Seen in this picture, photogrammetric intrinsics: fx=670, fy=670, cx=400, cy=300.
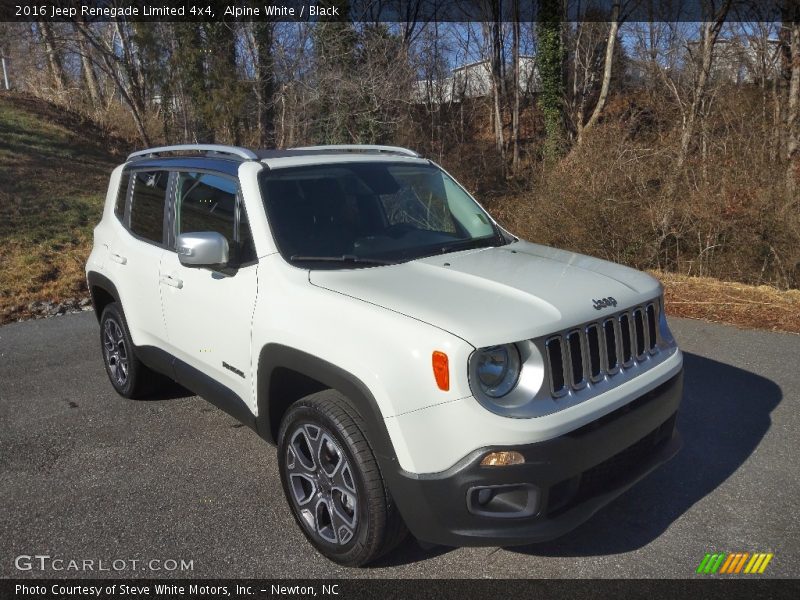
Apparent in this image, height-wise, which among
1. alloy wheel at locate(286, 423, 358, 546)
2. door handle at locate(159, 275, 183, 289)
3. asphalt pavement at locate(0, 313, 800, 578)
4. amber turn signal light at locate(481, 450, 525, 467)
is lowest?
asphalt pavement at locate(0, 313, 800, 578)

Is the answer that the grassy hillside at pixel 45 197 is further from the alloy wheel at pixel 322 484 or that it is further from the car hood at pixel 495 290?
the car hood at pixel 495 290

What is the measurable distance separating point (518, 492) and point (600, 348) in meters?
0.74

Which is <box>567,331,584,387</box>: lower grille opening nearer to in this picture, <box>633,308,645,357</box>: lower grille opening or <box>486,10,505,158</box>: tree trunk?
<box>633,308,645,357</box>: lower grille opening

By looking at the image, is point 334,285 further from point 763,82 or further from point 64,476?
point 763,82

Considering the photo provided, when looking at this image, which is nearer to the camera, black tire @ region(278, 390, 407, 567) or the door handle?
black tire @ region(278, 390, 407, 567)

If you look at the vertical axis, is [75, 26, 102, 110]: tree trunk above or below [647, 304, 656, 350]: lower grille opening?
above

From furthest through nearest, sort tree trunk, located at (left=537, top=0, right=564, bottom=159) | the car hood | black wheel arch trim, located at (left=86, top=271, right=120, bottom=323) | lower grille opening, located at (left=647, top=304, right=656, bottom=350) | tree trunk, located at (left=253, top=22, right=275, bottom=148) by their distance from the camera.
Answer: tree trunk, located at (left=537, top=0, right=564, bottom=159)
tree trunk, located at (left=253, top=22, right=275, bottom=148)
black wheel arch trim, located at (left=86, top=271, right=120, bottom=323)
lower grille opening, located at (left=647, top=304, right=656, bottom=350)
the car hood

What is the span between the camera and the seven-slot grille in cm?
278

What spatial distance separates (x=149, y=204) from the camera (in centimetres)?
464

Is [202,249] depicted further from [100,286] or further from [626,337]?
[100,286]

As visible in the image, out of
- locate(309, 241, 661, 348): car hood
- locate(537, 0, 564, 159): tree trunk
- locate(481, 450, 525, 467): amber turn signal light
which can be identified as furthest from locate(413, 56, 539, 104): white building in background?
locate(481, 450, 525, 467): amber turn signal light

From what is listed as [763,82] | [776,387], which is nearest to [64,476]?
[776,387]

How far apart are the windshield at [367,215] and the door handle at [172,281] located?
0.83 m

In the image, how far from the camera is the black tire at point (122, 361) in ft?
16.2
